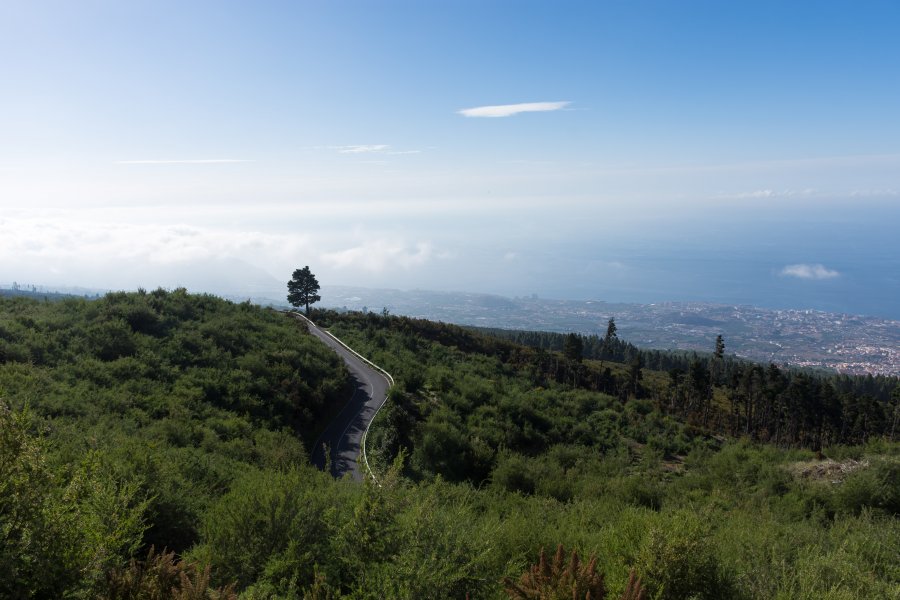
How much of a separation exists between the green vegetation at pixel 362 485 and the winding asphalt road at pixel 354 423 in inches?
39.6

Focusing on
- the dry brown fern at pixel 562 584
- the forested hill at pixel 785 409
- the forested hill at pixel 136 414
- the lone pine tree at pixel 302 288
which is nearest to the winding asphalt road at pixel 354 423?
the forested hill at pixel 136 414

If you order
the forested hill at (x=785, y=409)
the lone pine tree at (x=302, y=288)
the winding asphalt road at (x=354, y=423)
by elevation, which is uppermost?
the lone pine tree at (x=302, y=288)

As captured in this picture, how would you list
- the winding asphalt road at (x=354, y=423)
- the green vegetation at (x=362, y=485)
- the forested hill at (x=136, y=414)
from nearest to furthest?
the forested hill at (x=136, y=414) → the green vegetation at (x=362, y=485) → the winding asphalt road at (x=354, y=423)

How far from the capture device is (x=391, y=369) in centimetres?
3528

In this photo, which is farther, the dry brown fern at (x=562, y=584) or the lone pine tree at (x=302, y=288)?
the lone pine tree at (x=302, y=288)

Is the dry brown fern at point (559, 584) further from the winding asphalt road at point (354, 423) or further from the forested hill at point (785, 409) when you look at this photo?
the forested hill at point (785, 409)

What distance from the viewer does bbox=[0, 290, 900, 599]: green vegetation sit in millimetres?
7145

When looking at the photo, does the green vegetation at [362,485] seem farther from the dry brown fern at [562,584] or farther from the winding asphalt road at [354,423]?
the winding asphalt road at [354,423]

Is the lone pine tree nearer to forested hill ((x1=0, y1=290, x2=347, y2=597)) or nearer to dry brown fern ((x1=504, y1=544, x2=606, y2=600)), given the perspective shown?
forested hill ((x1=0, y1=290, x2=347, y2=597))

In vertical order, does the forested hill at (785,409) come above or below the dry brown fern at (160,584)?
below

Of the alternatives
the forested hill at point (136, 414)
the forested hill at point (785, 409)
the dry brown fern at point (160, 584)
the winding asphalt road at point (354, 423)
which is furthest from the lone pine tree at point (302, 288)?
the dry brown fern at point (160, 584)

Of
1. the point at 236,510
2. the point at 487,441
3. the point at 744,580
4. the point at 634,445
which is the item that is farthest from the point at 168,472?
the point at 634,445

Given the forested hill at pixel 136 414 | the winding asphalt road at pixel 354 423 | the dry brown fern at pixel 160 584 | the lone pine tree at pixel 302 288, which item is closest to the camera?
the dry brown fern at pixel 160 584

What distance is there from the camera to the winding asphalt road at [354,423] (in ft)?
69.3
